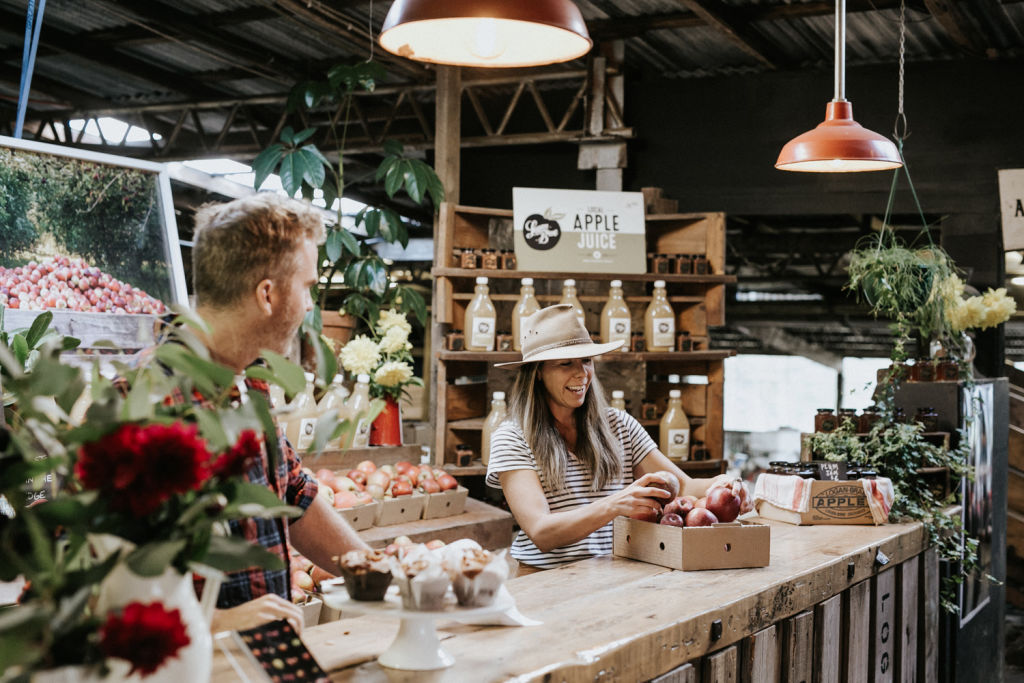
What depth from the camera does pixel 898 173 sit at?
5949 mm

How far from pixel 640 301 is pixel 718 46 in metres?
1.97

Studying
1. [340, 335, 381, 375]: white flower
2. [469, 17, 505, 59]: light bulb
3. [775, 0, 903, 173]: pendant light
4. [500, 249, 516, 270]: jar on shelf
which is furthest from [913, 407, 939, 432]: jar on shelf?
[469, 17, 505, 59]: light bulb

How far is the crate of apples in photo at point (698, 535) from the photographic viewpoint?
2.54m

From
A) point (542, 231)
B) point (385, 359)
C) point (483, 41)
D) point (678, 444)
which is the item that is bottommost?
point (678, 444)

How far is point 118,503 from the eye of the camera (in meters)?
1.08

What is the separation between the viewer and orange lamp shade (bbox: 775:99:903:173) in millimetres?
3332

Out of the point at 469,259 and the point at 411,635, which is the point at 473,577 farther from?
the point at 469,259

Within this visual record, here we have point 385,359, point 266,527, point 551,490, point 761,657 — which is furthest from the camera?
point 385,359

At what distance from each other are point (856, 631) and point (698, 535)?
773mm

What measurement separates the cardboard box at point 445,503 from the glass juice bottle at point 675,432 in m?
1.14

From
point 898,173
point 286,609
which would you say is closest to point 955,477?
point 898,173

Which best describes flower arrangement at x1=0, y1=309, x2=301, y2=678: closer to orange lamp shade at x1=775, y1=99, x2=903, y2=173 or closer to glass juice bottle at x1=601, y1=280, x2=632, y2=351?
orange lamp shade at x1=775, y1=99, x2=903, y2=173

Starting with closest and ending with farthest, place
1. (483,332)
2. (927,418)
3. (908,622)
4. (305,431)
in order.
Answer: (908,622) → (927,418) → (305,431) → (483,332)

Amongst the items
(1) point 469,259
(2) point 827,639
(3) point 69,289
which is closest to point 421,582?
(2) point 827,639
